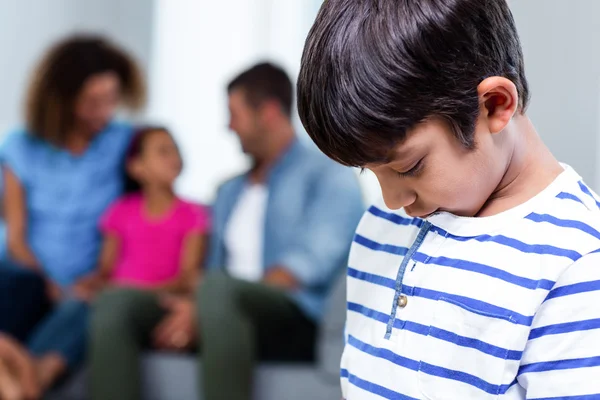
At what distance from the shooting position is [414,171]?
54 centimetres

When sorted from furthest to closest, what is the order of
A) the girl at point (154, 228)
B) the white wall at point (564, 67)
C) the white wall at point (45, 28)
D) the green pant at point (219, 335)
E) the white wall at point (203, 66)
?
the white wall at point (203, 66) → the white wall at point (45, 28) → the girl at point (154, 228) → the green pant at point (219, 335) → the white wall at point (564, 67)

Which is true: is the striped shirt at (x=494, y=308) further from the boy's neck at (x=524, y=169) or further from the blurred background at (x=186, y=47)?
the blurred background at (x=186, y=47)

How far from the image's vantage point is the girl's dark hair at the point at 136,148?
1926mm

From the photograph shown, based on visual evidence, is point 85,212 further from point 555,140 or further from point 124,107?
point 555,140

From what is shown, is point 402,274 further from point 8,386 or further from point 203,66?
point 203,66

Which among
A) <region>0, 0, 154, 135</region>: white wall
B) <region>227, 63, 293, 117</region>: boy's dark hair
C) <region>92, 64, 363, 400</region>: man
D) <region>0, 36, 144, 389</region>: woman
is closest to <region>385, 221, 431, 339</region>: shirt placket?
<region>92, 64, 363, 400</region>: man

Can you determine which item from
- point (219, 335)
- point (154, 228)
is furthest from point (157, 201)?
point (219, 335)

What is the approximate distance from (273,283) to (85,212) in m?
0.58

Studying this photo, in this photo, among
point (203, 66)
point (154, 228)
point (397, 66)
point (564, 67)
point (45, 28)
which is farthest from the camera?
point (203, 66)

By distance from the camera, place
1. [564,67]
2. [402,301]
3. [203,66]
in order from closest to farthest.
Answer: [402,301] < [564,67] < [203,66]

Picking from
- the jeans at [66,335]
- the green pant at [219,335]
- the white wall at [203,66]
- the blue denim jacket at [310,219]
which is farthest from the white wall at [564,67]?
the white wall at [203,66]

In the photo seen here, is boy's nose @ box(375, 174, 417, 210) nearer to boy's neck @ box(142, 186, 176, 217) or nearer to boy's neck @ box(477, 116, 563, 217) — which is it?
boy's neck @ box(477, 116, 563, 217)

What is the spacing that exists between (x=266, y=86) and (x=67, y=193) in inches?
22.3

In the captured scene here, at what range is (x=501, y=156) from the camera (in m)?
0.55
